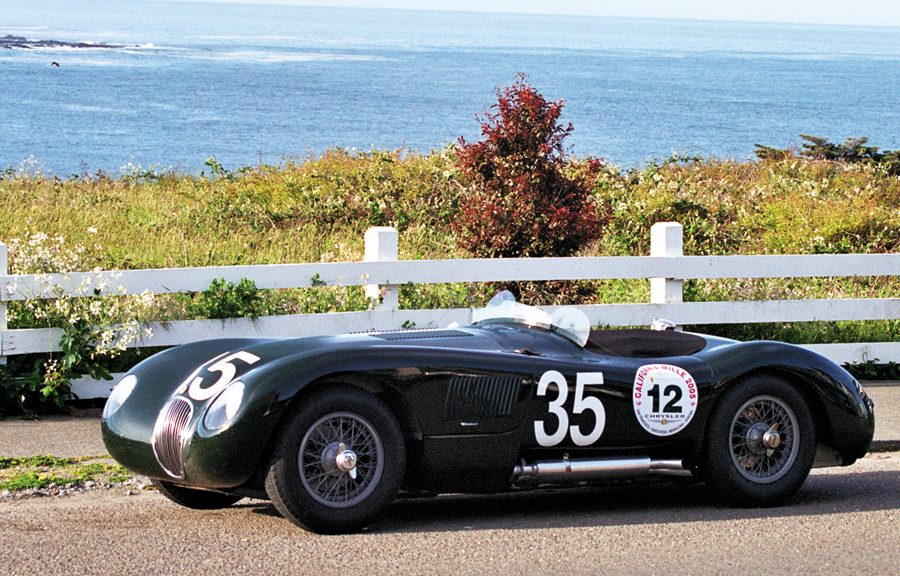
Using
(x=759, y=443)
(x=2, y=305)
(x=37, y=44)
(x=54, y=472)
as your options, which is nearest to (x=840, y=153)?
(x=2, y=305)

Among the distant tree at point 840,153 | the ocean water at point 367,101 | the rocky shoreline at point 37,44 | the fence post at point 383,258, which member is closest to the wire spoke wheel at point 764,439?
the fence post at point 383,258

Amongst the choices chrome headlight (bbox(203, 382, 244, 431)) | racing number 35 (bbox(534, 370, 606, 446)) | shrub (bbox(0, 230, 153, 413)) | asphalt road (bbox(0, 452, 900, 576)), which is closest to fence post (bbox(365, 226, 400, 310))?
shrub (bbox(0, 230, 153, 413))

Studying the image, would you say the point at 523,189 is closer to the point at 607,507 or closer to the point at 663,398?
the point at 607,507

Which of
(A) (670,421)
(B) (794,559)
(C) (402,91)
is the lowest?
(B) (794,559)

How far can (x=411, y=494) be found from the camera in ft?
21.9

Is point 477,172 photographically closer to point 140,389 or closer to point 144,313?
point 144,313

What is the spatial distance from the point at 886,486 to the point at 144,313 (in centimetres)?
529

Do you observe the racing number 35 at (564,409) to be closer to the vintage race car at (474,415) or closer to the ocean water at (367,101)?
the vintage race car at (474,415)

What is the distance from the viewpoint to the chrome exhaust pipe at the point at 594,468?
6750 mm

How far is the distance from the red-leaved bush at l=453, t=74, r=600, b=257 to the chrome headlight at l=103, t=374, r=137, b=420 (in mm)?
6448

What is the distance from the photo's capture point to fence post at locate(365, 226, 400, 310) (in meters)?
10.7

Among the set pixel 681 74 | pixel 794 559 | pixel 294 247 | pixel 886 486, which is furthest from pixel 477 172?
pixel 681 74

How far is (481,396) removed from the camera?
6648 mm

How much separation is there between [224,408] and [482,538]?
133cm
